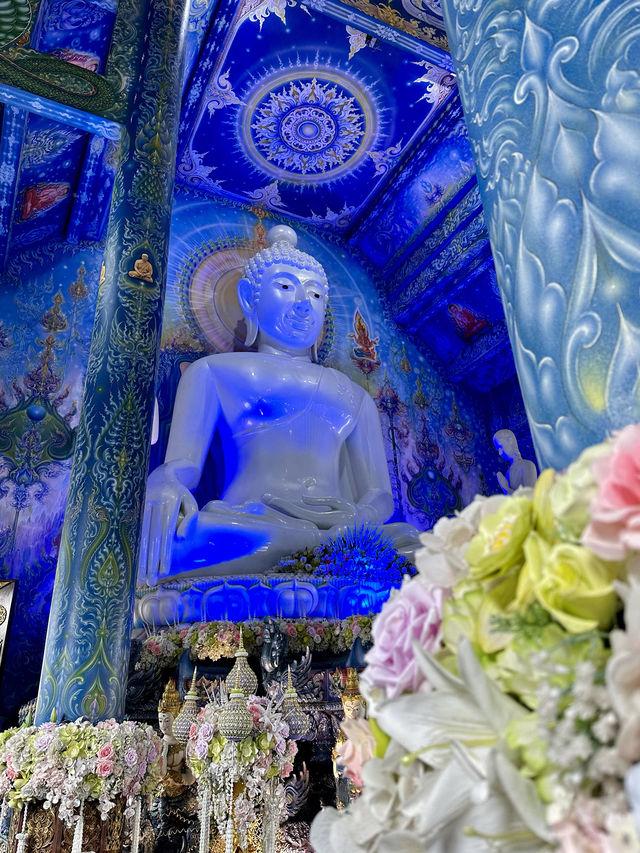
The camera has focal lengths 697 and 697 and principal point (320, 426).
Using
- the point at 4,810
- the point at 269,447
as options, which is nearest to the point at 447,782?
the point at 4,810

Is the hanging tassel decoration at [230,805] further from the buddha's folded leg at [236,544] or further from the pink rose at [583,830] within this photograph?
the buddha's folded leg at [236,544]

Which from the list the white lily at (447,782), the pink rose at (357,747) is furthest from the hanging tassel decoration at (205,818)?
the white lily at (447,782)

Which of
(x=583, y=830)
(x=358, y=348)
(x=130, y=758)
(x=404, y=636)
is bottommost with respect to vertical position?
(x=358, y=348)

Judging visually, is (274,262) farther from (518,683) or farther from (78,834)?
(518,683)

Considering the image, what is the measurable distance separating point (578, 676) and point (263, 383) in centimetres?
483

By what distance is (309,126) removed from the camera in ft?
19.3

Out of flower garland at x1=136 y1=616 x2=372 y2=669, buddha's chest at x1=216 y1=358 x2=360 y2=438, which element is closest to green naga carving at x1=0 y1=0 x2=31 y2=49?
buddha's chest at x1=216 y1=358 x2=360 y2=438

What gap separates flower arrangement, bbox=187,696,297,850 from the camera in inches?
81.7

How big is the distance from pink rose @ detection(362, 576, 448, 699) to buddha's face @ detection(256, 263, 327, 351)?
502cm

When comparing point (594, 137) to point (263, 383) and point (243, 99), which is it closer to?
point (263, 383)

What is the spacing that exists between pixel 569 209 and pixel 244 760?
184cm

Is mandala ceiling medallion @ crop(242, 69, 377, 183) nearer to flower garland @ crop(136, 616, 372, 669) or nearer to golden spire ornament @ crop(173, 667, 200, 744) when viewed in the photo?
flower garland @ crop(136, 616, 372, 669)

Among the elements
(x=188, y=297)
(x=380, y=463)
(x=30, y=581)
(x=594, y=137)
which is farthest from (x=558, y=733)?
(x=188, y=297)

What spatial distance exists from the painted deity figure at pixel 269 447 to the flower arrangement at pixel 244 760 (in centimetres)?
183
